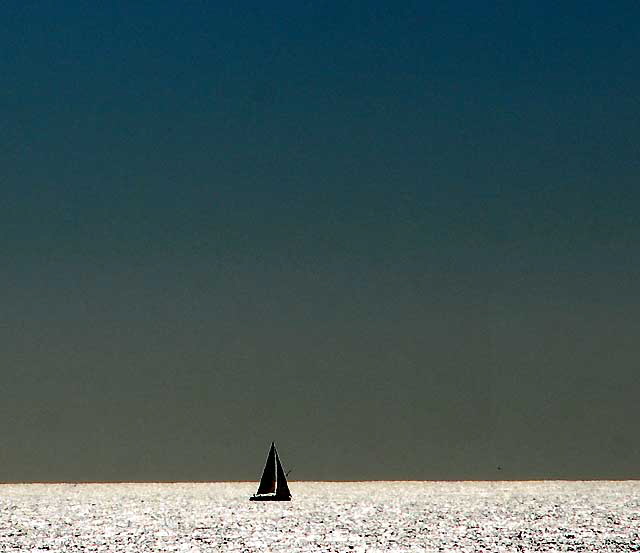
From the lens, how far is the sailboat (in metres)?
131

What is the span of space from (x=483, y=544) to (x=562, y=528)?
22059 mm

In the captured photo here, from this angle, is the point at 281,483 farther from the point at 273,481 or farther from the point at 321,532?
the point at 321,532

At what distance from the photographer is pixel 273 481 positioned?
134875 millimetres

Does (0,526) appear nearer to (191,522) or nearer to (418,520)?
(191,522)

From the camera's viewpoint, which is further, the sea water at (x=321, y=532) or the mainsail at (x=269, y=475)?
the mainsail at (x=269, y=475)

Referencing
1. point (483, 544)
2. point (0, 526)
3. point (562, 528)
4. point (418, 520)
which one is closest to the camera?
point (483, 544)

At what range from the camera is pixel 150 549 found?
247 feet

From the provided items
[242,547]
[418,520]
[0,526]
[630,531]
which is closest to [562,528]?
[630,531]

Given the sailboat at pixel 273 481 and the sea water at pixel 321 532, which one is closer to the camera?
the sea water at pixel 321 532

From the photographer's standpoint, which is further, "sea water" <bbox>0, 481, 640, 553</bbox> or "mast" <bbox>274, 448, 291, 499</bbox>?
Result: "mast" <bbox>274, 448, 291, 499</bbox>

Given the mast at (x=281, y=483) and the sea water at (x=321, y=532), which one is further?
the mast at (x=281, y=483)

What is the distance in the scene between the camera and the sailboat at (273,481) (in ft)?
429

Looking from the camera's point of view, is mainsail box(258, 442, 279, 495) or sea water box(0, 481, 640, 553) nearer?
sea water box(0, 481, 640, 553)

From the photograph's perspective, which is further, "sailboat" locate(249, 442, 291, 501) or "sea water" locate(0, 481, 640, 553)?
"sailboat" locate(249, 442, 291, 501)
